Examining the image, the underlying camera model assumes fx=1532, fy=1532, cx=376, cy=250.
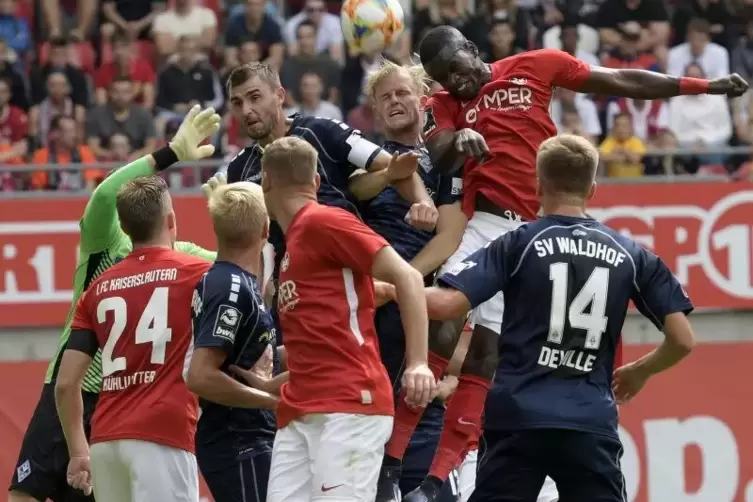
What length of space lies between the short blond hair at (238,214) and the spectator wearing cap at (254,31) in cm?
875

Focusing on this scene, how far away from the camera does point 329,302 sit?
20.5ft

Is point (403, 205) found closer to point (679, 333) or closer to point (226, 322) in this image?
point (226, 322)

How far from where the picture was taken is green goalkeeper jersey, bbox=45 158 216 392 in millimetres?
7887

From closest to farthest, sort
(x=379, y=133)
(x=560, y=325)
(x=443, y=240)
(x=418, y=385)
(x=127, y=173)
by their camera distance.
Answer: (x=418, y=385)
(x=560, y=325)
(x=443, y=240)
(x=127, y=173)
(x=379, y=133)

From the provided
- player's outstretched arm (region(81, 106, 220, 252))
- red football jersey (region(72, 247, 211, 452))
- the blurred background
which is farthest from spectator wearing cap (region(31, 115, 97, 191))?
red football jersey (region(72, 247, 211, 452))

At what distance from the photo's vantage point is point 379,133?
13.5 meters

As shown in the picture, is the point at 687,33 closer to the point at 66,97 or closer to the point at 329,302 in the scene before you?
the point at 66,97

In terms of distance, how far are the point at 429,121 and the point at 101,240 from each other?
73.2 inches

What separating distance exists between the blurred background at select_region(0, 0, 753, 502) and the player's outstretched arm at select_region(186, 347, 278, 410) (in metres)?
6.20

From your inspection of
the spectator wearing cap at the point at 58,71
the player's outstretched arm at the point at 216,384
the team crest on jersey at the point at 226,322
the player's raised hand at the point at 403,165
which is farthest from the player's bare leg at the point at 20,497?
the spectator wearing cap at the point at 58,71

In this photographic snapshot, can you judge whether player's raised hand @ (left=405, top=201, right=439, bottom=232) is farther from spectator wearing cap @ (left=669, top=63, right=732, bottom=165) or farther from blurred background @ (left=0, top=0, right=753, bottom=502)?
spectator wearing cap @ (left=669, top=63, right=732, bottom=165)

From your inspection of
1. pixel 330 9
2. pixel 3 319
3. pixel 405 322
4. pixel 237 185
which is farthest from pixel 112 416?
pixel 330 9

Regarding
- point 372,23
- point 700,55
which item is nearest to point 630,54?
point 700,55

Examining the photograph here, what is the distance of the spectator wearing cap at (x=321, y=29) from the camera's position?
15.4 metres
